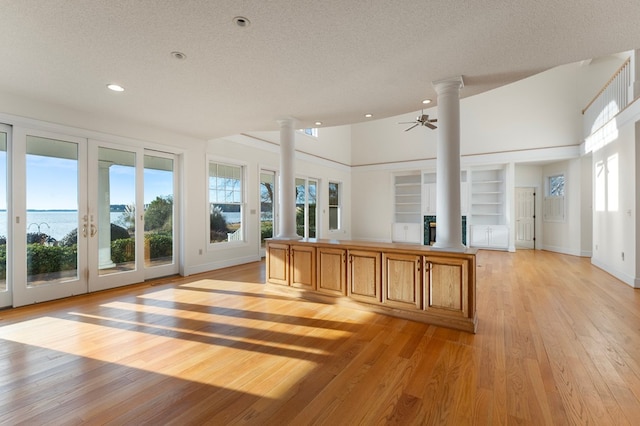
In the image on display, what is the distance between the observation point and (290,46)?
97.8 inches

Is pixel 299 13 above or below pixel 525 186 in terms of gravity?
above

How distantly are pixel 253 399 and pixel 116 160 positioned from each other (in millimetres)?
4451

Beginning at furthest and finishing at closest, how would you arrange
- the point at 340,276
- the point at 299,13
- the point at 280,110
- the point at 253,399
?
the point at 280,110, the point at 340,276, the point at 299,13, the point at 253,399

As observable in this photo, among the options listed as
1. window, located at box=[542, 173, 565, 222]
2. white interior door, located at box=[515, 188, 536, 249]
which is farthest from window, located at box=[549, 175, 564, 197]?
white interior door, located at box=[515, 188, 536, 249]

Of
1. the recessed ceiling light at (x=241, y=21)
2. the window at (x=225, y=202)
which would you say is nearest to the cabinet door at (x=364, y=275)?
the recessed ceiling light at (x=241, y=21)

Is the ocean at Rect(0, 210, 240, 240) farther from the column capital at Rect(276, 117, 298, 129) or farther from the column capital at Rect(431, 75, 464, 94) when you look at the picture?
the column capital at Rect(431, 75, 464, 94)

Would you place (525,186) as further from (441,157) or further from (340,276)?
→ (340,276)

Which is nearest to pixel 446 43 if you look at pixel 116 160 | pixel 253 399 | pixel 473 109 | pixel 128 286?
pixel 253 399

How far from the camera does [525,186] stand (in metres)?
8.98

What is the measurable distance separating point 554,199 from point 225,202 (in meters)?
8.99

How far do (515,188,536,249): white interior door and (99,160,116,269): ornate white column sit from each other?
1038 cm

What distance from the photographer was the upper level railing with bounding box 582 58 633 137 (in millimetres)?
5031

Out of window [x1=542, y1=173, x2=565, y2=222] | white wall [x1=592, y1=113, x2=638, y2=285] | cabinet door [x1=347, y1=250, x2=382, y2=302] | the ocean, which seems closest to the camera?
cabinet door [x1=347, y1=250, x2=382, y2=302]

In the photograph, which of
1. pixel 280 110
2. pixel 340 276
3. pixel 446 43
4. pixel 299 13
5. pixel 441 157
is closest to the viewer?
pixel 299 13
